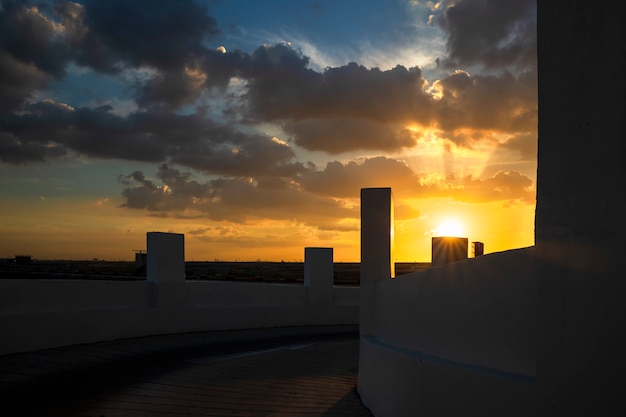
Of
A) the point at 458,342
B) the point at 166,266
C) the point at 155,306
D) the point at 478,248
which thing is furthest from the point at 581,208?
the point at 478,248

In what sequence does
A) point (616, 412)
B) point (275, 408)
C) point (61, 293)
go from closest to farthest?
1. point (616, 412)
2. point (275, 408)
3. point (61, 293)

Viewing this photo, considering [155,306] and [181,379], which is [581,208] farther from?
[155,306]

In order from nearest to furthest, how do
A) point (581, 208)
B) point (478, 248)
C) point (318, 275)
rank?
point (581, 208) → point (478, 248) → point (318, 275)

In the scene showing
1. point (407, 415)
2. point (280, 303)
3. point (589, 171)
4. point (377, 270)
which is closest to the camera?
point (589, 171)

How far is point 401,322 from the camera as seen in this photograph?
714cm

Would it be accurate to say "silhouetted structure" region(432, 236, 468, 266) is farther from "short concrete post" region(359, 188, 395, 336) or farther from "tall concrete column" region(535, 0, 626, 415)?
"tall concrete column" region(535, 0, 626, 415)

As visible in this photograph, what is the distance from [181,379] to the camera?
846cm

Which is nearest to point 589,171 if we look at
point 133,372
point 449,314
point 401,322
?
point 449,314

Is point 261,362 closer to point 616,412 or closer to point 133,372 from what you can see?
point 133,372

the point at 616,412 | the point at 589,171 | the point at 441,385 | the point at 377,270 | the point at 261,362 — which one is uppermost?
the point at 589,171

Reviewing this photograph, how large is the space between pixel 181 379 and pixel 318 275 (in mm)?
9435

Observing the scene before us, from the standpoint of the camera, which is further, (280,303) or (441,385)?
(280,303)

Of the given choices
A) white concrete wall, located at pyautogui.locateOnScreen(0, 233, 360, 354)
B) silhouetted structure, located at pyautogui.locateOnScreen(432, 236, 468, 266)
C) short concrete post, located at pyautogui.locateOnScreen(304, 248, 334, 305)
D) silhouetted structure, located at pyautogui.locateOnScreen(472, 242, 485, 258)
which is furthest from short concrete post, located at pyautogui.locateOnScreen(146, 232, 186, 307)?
silhouetted structure, located at pyautogui.locateOnScreen(472, 242, 485, 258)

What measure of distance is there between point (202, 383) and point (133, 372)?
139 cm
